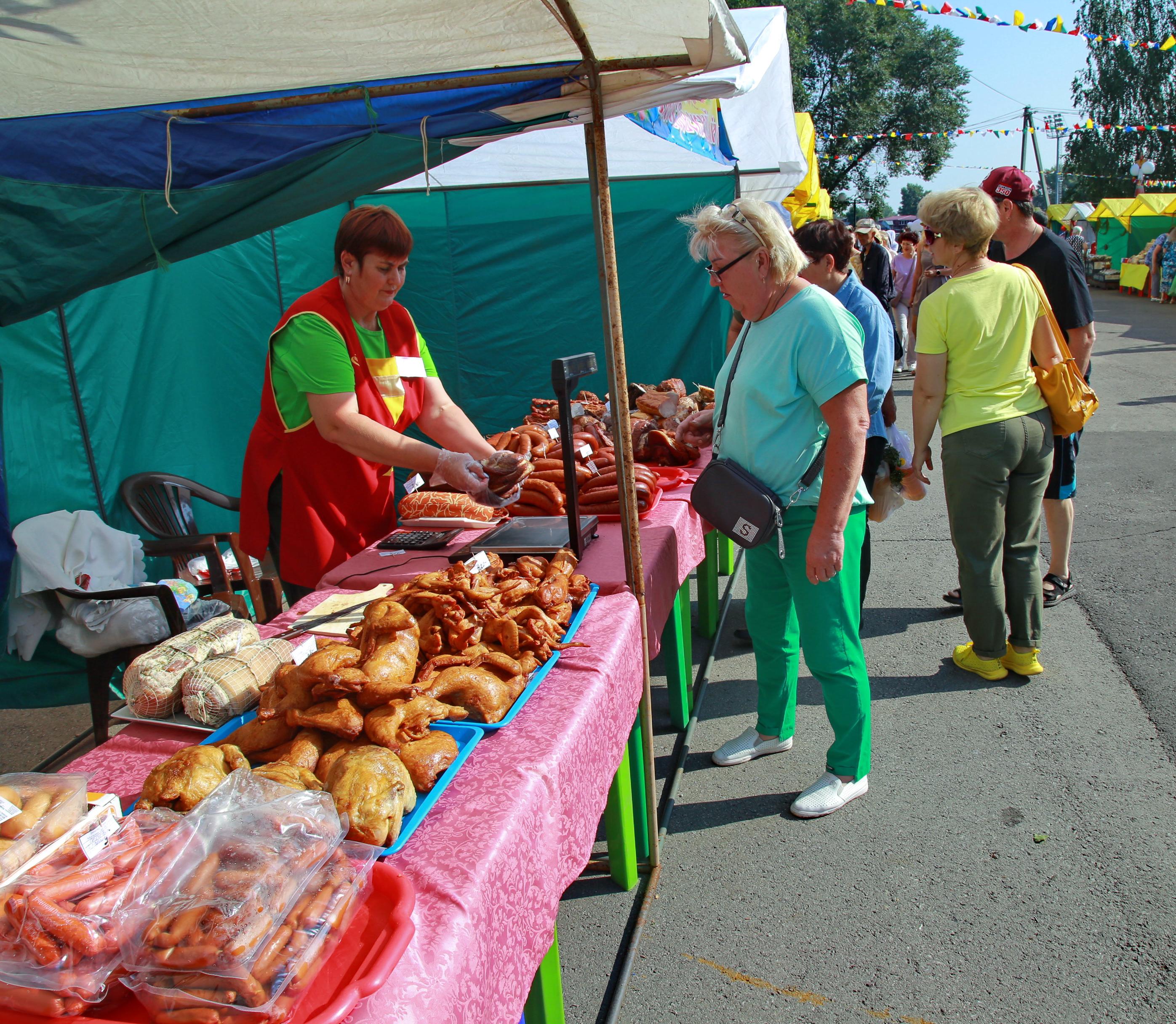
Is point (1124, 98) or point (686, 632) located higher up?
point (1124, 98)

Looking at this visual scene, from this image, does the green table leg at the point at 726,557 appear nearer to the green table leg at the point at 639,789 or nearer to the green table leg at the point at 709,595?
the green table leg at the point at 709,595

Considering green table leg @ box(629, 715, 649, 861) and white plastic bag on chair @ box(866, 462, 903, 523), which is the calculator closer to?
green table leg @ box(629, 715, 649, 861)

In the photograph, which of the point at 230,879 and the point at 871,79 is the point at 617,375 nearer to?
the point at 230,879

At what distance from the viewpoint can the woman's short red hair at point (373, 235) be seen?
3.06 metres

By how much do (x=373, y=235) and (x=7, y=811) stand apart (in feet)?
7.52

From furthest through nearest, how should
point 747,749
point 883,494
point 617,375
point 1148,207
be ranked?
point 1148,207
point 883,494
point 747,749
point 617,375

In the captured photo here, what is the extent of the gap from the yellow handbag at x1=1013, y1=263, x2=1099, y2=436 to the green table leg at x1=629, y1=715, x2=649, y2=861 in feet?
8.16

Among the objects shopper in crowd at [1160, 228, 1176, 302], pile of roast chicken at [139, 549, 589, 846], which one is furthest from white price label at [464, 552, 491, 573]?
shopper in crowd at [1160, 228, 1176, 302]

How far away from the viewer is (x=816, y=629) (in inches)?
116

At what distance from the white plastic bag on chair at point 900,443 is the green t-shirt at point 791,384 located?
1426 mm

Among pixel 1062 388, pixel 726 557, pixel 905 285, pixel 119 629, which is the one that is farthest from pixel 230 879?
pixel 905 285

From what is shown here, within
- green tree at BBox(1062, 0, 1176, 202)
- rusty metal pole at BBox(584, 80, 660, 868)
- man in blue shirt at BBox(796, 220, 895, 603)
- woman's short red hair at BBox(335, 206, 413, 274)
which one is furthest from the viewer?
green tree at BBox(1062, 0, 1176, 202)

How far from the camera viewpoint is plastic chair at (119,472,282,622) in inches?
188

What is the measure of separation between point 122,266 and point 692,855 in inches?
114
